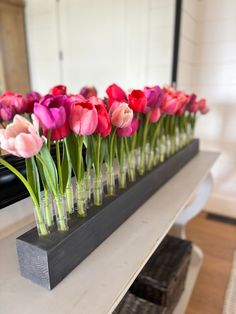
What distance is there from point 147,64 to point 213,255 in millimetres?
1347

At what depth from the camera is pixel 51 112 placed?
438 millimetres

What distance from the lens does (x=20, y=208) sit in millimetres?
712

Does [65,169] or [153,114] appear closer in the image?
[65,169]

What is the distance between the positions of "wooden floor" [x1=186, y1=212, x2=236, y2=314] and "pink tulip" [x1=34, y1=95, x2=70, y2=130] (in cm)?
122

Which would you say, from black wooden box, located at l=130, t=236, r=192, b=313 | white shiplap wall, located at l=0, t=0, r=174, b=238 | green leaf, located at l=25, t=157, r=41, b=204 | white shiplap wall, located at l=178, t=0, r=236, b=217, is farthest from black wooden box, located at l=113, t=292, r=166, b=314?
white shiplap wall, located at l=178, t=0, r=236, b=217

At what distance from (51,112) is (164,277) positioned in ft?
2.86

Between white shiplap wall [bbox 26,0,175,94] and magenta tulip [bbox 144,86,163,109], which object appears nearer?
magenta tulip [bbox 144,86,163,109]

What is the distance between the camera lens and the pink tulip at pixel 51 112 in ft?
1.43

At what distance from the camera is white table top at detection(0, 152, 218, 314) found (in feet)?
1.49

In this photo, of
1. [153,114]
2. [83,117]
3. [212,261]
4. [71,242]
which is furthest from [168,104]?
[212,261]

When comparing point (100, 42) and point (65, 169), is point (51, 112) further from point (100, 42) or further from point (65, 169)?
point (100, 42)

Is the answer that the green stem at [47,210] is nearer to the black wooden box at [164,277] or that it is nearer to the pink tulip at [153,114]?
the pink tulip at [153,114]

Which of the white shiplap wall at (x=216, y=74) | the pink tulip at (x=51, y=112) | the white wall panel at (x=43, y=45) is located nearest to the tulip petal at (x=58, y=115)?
the pink tulip at (x=51, y=112)

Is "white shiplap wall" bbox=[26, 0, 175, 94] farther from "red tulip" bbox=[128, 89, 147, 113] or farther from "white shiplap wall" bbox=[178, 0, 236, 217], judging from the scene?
"red tulip" bbox=[128, 89, 147, 113]
